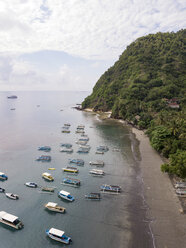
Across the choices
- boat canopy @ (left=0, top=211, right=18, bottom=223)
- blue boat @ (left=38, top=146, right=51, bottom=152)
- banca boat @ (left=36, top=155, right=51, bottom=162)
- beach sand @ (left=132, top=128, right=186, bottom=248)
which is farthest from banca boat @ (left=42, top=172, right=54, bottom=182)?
beach sand @ (left=132, top=128, right=186, bottom=248)

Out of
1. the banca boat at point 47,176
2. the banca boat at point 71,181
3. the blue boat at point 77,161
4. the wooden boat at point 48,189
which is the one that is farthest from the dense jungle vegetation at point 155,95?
the banca boat at point 47,176

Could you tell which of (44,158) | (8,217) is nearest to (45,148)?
(44,158)

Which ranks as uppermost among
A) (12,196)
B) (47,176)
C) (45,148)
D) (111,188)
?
(45,148)

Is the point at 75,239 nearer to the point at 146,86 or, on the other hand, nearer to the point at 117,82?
the point at 146,86

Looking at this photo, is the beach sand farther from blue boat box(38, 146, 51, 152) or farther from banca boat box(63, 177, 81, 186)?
blue boat box(38, 146, 51, 152)

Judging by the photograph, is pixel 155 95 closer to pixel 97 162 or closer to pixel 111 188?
pixel 97 162

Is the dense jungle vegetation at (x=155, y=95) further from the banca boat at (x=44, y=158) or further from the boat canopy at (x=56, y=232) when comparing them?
the banca boat at (x=44, y=158)
